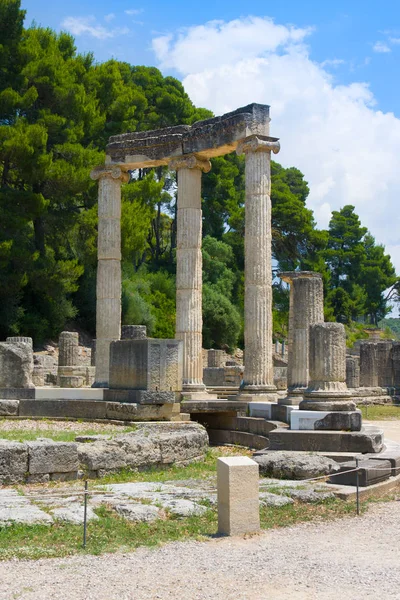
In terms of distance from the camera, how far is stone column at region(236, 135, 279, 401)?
1806 centimetres

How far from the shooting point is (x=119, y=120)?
1467 inches

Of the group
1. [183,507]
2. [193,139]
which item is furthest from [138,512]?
[193,139]

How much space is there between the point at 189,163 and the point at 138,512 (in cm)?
1352

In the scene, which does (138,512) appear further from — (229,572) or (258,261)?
(258,261)

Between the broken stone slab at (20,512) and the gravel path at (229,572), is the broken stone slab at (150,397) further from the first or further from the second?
the gravel path at (229,572)

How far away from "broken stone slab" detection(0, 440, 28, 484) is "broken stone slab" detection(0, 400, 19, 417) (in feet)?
21.0

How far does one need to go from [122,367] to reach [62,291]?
1859cm

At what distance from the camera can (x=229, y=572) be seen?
6.00 m

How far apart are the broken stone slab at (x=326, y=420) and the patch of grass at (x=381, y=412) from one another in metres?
10.2

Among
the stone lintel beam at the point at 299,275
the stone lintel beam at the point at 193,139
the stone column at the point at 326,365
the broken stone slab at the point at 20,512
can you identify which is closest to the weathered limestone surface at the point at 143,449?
the stone column at the point at 326,365

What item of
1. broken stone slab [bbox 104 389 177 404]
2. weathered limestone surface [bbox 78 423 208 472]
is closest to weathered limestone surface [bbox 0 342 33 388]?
broken stone slab [bbox 104 389 177 404]

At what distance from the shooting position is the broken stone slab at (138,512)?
7.49m

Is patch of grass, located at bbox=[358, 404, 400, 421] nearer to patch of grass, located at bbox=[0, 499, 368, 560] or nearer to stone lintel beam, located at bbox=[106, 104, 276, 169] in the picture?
stone lintel beam, located at bbox=[106, 104, 276, 169]

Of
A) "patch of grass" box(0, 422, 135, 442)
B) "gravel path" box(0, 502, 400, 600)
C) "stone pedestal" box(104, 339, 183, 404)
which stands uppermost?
"stone pedestal" box(104, 339, 183, 404)
